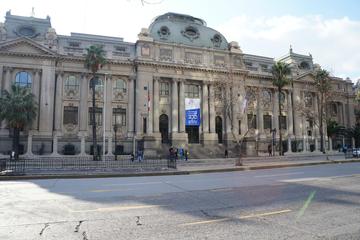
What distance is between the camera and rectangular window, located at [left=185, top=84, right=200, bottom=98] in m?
50.1

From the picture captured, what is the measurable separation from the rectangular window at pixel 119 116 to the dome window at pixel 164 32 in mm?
14134

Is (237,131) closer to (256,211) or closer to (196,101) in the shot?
(196,101)

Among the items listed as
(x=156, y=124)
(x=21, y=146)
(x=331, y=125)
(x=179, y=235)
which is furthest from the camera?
(x=331, y=125)

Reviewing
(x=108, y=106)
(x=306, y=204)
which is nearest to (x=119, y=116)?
(x=108, y=106)

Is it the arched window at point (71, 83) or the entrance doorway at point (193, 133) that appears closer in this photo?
the arched window at point (71, 83)

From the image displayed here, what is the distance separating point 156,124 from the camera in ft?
153

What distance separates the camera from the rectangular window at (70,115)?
44.1 metres

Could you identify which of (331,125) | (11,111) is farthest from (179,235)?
(331,125)

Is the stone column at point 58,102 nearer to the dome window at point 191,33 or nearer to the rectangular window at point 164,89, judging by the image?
the rectangular window at point 164,89

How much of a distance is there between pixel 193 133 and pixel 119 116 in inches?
490

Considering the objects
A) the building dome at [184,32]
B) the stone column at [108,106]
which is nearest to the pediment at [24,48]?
the stone column at [108,106]

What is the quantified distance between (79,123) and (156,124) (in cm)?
1154

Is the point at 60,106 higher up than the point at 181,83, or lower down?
lower down

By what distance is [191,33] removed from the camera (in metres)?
52.2
